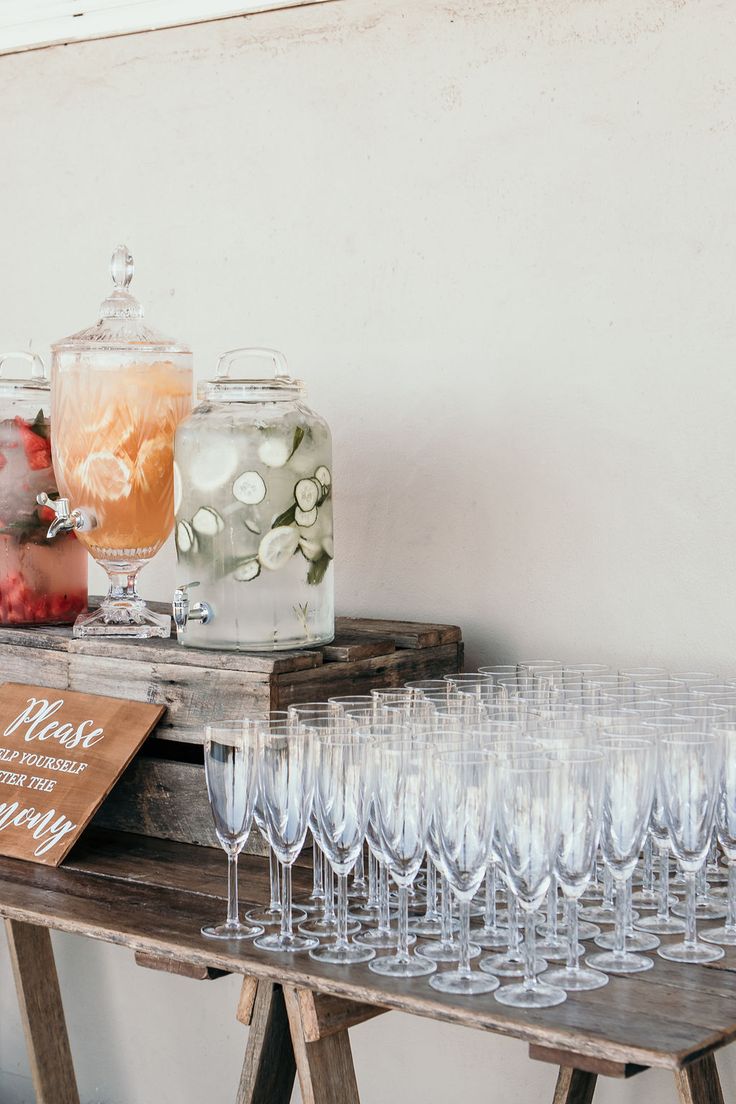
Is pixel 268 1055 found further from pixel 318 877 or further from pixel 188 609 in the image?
pixel 188 609

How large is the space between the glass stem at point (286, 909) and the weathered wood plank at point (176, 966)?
2.7 inches

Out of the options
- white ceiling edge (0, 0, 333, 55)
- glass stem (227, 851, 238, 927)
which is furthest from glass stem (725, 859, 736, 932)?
white ceiling edge (0, 0, 333, 55)

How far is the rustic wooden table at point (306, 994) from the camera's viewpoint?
3.52ft

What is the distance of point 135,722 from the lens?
5.68 feet

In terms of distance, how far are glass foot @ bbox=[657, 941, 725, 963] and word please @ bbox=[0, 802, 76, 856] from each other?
732 millimetres

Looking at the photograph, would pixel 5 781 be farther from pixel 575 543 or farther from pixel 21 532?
pixel 575 543

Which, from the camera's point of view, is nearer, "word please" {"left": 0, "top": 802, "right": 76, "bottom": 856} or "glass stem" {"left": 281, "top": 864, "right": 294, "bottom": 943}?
"glass stem" {"left": 281, "top": 864, "right": 294, "bottom": 943}

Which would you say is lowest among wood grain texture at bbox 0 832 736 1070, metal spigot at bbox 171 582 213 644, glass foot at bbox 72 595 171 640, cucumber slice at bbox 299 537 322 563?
wood grain texture at bbox 0 832 736 1070

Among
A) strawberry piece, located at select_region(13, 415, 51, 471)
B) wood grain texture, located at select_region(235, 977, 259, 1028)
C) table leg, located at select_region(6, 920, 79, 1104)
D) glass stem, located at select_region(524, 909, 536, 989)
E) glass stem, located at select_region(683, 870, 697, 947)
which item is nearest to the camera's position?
glass stem, located at select_region(524, 909, 536, 989)

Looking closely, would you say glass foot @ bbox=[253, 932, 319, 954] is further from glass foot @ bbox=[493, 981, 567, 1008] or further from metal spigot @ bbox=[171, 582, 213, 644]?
metal spigot @ bbox=[171, 582, 213, 644]

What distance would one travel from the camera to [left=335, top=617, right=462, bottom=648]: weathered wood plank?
1.87 metres

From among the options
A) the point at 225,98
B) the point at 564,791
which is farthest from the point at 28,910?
the point at 225,98

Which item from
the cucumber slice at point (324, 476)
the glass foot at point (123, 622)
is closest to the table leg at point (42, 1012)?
the glass foot at point (123, 622)

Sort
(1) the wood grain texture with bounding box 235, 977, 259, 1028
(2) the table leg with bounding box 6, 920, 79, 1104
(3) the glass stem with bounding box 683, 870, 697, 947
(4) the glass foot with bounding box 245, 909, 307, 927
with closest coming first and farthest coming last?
(3) the glass stem with bounding box 683, 870, 697, 947 < (4) the glass foot with bounding box 245, 909, 307, 927 < (1) the wood grain texture with bounding box 235, 977, 259, 1028 < (2) the table leg with bounding box 6, 920, 79, 1104
